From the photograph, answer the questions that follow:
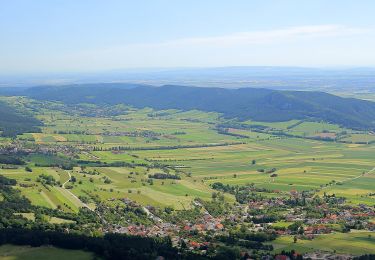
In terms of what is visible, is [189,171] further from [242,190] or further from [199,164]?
[242,190]

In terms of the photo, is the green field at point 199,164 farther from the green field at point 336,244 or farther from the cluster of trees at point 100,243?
the green field at point 336,244

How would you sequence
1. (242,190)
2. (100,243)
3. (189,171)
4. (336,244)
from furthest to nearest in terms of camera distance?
(189,171), (242,190), (336,244), (100,243)

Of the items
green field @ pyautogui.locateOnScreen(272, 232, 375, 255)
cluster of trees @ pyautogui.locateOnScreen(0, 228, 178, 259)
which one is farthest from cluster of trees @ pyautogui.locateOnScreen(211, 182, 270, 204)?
cluster of trees @ pyautogui.locateOnScreen(0, 228, 178, 259)

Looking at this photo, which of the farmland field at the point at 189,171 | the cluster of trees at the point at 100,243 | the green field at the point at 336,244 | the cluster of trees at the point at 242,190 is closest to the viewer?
the cluster of trees at the point at 100,243

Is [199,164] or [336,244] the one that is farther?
[199,164]

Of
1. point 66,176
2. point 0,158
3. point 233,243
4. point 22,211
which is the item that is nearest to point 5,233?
point 22,211

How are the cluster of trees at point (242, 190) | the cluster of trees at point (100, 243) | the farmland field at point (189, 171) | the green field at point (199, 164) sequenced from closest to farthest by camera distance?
the cluster of trees at point (100, 243) → the farmland field at point (189, 171) → the cluster of trees at point (242, 190) → the green field at point (199, 164)

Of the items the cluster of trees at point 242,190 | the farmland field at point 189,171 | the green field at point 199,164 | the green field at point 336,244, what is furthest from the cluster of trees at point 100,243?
the cluster of trees at point 242,190

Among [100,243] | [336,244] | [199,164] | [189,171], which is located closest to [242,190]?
[189,171]

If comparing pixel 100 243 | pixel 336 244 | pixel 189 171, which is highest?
pixel 100 243

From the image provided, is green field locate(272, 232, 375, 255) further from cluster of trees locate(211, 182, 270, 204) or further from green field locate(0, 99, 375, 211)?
cluster of trees locate(211, 182, 270, 204)

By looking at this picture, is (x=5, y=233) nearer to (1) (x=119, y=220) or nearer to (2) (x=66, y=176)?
(1) (x=119, y=220)

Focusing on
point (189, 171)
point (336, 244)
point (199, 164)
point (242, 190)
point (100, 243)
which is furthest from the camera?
point (199, 164)
